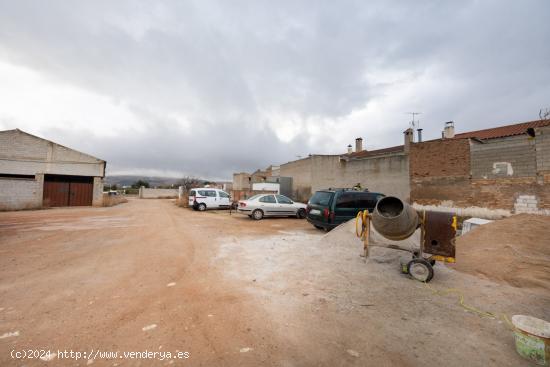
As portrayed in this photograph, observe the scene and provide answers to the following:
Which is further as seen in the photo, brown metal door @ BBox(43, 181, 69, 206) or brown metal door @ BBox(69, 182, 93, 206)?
brown metal door @ BBox(69, 182, 93, 206)

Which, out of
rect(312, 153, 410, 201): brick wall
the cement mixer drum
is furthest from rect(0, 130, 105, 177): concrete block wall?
the cement mixer drum

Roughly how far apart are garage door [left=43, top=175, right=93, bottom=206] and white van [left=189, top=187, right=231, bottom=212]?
9.96 metres

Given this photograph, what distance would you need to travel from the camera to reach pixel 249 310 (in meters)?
3.17

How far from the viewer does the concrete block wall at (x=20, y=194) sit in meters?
16.2

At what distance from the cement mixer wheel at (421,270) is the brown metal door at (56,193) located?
2429 cm

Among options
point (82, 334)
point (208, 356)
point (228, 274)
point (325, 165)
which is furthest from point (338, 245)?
point (325, 165)

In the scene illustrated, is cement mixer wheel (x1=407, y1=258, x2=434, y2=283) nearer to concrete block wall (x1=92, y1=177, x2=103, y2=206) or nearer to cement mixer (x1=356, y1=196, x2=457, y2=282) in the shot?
cement mixer (x1=356, y1=196, x2=457, y2=282)

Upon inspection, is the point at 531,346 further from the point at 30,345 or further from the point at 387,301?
the point at 30,345

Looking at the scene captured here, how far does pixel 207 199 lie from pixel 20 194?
1263cm

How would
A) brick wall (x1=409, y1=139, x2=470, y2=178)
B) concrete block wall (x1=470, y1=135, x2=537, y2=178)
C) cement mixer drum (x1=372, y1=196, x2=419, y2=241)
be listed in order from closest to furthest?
cement mixer drum (x1=372, y1=196, x2=419, y2=241), concrete block wall (x1=470, y1=135, x2=537, y2=178), brick wall (x1=409, y1=139, x2=470, y2=178)

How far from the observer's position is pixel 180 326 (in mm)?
2762

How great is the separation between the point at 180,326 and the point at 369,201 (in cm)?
815

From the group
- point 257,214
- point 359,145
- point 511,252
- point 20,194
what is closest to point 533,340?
point 511,252

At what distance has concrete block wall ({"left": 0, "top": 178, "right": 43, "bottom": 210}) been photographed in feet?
53.2
